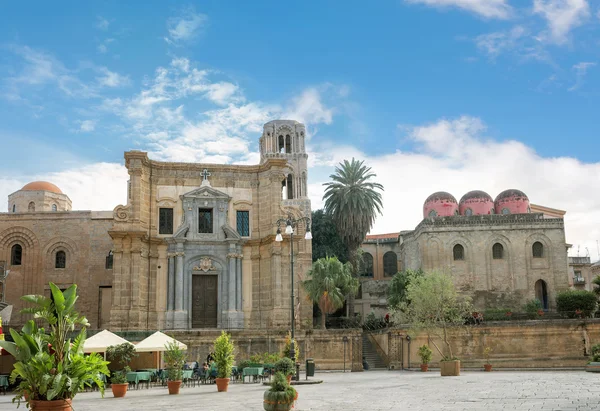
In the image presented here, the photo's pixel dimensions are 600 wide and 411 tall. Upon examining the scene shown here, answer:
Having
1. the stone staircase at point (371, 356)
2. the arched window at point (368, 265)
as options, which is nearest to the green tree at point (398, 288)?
the stone staircase at point (371, 356)

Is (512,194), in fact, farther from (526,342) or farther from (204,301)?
(204,301)

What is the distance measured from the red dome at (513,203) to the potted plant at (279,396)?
4354cm

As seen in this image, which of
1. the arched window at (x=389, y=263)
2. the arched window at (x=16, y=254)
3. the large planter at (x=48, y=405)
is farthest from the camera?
the arched window at (x=389, y=263)

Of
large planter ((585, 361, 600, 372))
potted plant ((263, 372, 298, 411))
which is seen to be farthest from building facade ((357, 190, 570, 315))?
potted plant ((263, 372, 298, 411))

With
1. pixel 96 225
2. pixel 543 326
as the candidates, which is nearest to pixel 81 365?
pixel 543 326

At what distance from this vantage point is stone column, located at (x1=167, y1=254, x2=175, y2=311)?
117ft

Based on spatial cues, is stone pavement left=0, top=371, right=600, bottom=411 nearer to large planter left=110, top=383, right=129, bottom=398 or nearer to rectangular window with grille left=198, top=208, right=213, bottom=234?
large planter left=110, top=383, right=129, bottom=398

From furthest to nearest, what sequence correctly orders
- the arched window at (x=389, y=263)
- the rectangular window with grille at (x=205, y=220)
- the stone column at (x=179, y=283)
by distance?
1. the arched window at (x=389, y=263)
2. the rectangular window with grille at (x=205, y=220)
3. the stone column at (x=179, y=283)

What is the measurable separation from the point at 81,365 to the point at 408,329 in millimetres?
26694

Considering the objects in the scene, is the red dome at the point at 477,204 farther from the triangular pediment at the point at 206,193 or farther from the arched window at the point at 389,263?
the triangular pediment at the point at 206,193

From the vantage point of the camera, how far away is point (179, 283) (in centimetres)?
3581

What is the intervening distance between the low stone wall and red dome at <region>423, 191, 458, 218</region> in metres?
17.8

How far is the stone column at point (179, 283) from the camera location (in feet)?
117

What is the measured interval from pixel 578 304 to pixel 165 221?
85.7 feet
